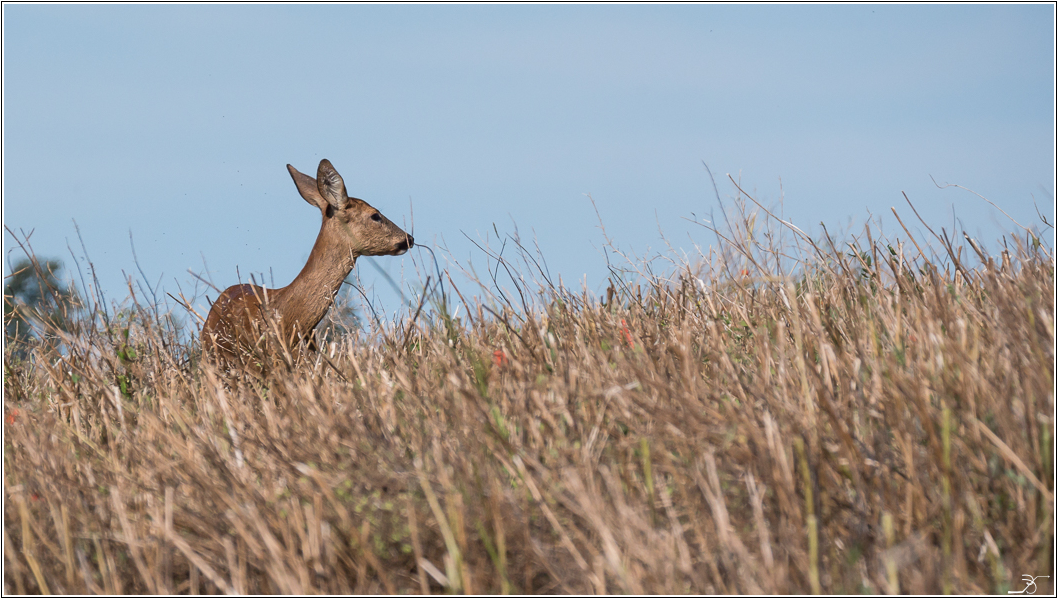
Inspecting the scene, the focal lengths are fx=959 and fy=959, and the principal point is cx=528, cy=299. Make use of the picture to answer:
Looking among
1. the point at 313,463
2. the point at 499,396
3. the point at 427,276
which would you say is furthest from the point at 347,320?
the point at 313,463

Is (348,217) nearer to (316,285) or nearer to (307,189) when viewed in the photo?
(307,189)

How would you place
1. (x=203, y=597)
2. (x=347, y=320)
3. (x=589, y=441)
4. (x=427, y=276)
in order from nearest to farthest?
(x=203, y=597)
(x=589, y=441)
(x=427, y=276)
(x=347, y=320)

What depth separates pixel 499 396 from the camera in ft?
10.4

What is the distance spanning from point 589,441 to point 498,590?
0.50 metres

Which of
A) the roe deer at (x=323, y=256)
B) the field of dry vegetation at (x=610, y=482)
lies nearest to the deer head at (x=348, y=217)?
the roe deer at (x=323, y=256)

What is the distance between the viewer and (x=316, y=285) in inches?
263

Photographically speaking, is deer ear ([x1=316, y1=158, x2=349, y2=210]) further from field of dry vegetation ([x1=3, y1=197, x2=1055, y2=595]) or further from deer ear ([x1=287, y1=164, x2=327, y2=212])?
field of dry vegetation ([x1=3, y1=197, x2=1055, y2=595])

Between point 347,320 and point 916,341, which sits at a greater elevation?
point 347,320

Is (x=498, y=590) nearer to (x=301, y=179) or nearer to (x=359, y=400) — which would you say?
(x=359, y=400)

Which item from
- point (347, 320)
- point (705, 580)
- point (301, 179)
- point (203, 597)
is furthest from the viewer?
point (301, 179)

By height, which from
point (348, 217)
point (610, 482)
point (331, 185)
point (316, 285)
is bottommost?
point (610, 482)

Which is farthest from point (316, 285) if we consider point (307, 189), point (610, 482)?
point (610, 482)

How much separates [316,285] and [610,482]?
16.2 feet

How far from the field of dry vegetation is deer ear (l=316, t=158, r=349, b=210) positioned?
13.2 ft
